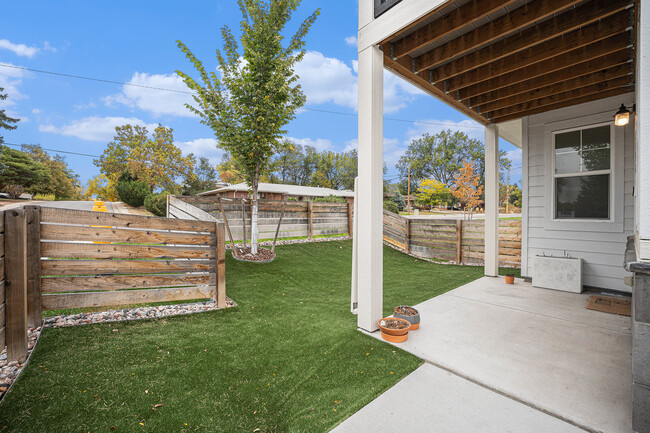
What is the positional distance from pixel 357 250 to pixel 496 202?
3.65 m

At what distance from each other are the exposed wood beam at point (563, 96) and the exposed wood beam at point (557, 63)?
1.06 m

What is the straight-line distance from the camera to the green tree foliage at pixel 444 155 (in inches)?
1468

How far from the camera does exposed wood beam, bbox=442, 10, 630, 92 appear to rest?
2.41m

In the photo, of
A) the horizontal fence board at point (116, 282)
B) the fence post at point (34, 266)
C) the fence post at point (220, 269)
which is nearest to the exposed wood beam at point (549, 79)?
the fence post at point (220, 269)

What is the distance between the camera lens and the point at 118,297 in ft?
8.91

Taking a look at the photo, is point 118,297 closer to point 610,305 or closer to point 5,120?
point 610,305

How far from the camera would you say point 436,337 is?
251 cm

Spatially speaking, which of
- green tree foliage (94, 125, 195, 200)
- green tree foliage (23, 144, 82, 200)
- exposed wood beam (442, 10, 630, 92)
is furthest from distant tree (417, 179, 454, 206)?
green tree foliage (23, 144, 82, 200)

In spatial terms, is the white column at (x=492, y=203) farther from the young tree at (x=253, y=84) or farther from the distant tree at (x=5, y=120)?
the distant tree at (x=5, y=120)

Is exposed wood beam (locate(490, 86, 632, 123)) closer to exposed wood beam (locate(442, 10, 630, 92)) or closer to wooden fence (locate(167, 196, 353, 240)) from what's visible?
exposed wood beam (locate(442, 10, 630, 92))

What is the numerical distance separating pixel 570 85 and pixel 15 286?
6.12 metres

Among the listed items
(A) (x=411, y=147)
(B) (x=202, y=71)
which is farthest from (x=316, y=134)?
(B) (x=202, y=71)

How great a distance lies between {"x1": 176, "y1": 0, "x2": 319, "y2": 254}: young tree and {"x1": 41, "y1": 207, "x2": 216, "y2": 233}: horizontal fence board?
235 cm

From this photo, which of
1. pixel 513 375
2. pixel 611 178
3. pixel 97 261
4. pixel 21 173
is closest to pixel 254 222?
pixel 97 261
